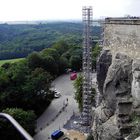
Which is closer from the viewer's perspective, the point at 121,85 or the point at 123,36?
the point at 121,85

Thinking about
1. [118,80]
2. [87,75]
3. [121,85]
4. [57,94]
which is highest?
[118,80]

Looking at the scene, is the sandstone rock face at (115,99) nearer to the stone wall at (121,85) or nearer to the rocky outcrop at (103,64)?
the stone wall at (121,85)

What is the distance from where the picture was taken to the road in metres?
27.5

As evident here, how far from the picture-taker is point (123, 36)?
1958cm

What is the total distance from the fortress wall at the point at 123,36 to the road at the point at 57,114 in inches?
382

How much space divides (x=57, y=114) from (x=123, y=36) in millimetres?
14200

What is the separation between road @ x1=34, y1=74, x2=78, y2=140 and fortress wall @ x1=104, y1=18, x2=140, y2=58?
970cm

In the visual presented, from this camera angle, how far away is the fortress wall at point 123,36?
17.9 metres

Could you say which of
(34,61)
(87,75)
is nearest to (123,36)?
(87,75)

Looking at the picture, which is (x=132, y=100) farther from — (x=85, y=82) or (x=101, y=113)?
(x=85, y=82)

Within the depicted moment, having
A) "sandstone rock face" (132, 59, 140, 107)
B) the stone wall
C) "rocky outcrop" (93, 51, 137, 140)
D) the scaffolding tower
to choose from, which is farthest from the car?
"sandstone rock face" (132, 59, 140, 107)

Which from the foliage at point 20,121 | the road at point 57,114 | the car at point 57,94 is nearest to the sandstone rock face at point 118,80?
the foliage at point 20,121

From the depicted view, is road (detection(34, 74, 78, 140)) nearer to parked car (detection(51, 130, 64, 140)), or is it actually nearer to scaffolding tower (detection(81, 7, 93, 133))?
parked car (detection(51, 130, 64, 140))

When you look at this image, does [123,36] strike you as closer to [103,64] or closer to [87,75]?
[103,64]
